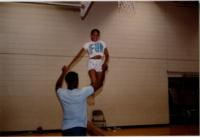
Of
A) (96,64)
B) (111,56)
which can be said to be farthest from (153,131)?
(96,64)

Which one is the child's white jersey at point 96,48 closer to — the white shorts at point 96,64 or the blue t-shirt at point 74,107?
the white shorts at point 96,64

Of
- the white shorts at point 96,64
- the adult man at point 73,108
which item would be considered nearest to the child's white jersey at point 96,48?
the white shorts at point 96,64

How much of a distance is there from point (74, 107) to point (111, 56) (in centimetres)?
684

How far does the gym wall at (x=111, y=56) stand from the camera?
9117 millimetres

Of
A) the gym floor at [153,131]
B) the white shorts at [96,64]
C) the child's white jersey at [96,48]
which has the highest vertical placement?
the child's white jersey at [96,48]

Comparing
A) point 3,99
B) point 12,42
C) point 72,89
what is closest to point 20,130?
point 3,99

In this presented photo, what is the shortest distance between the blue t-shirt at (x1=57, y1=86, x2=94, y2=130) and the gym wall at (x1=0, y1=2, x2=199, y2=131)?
6.23m

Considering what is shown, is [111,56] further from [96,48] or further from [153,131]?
[96,48]

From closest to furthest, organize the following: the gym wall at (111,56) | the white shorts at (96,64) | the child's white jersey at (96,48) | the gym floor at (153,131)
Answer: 1. the white shorts at (96,64)
2. the child's white jersey at (96,48)
3. the gym floor at (153,131)
4. the gym wall at (111,56)

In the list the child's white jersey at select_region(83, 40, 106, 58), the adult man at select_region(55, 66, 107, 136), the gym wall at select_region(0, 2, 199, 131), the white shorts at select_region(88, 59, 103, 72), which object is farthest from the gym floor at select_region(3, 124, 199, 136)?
the adult man at select_region(55, 66, 107, 136)

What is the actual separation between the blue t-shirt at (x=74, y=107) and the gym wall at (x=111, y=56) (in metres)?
6.23

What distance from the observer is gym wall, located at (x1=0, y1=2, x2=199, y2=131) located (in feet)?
29.9

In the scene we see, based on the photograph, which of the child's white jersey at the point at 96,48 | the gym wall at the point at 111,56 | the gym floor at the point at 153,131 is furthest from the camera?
the gym wall at the point at 111,56

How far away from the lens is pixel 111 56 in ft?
32.4
